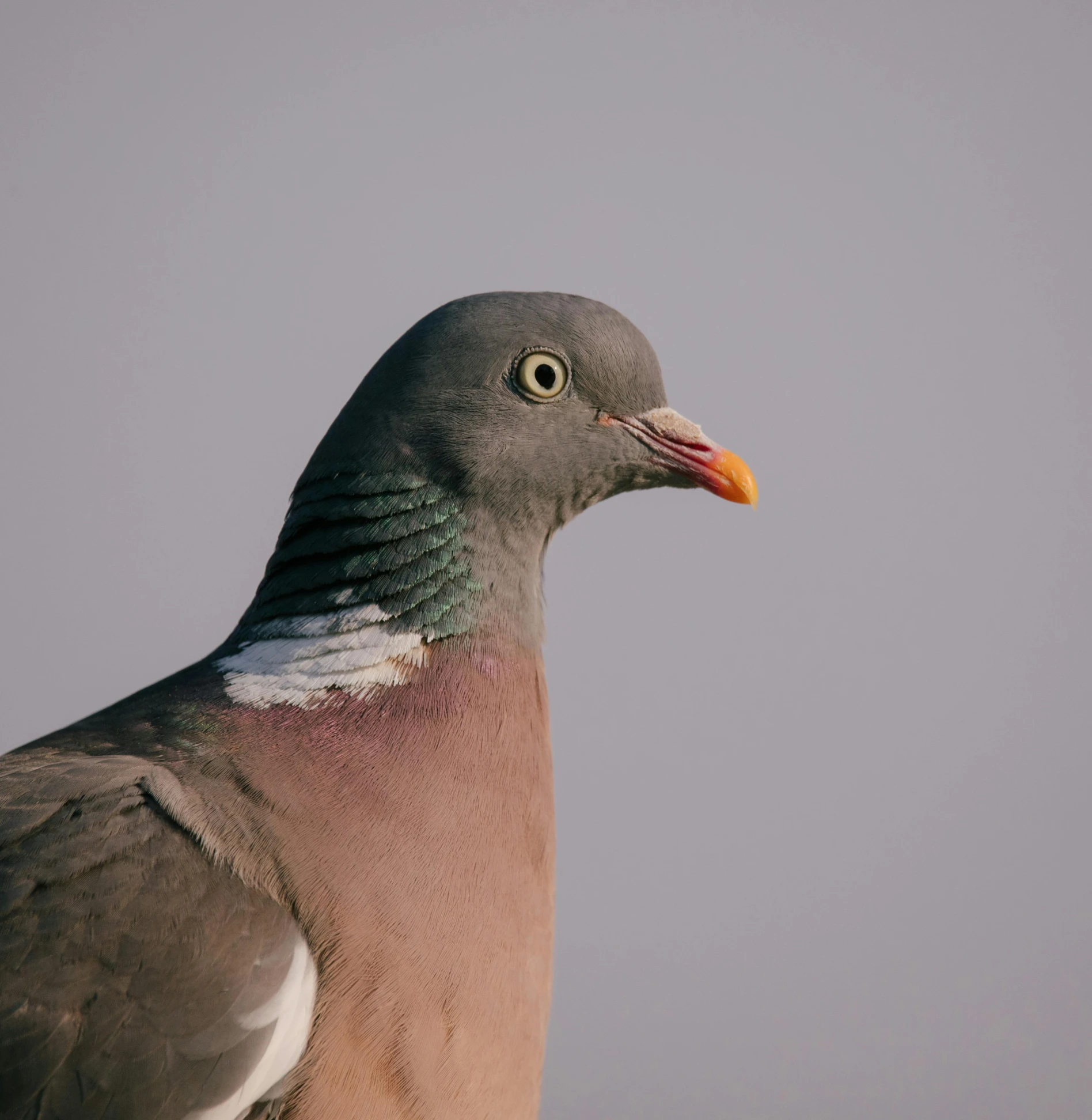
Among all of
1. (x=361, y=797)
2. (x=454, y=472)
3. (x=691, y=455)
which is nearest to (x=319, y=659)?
(x=361, y=797)

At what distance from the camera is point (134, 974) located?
237cm

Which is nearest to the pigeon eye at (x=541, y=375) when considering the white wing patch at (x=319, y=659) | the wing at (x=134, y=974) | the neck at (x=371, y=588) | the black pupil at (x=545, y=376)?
the black pupil at (x=545, y=376)

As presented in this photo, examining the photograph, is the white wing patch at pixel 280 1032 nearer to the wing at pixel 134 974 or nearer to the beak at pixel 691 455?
the wing at pixel 134 974

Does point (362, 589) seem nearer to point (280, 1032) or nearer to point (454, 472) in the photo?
point (454, 472)

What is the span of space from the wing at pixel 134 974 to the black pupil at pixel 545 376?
127 centimetres

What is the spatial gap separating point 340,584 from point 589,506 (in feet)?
2.21

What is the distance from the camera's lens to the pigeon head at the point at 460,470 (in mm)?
2955

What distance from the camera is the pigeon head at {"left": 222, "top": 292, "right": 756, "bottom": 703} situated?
2955 millimetres

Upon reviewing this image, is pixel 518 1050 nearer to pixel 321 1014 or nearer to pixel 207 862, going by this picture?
pixel 321 1014

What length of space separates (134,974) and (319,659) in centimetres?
74

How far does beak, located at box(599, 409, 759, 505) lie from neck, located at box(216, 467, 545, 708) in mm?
416

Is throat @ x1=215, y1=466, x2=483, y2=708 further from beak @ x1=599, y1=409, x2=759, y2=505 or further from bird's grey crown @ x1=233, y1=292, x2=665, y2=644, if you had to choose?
beak @ x1=599, y1=409, x2=759, y2=505

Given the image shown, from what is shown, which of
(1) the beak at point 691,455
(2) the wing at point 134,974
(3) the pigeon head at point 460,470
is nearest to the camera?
(2) the wing at point 134,974

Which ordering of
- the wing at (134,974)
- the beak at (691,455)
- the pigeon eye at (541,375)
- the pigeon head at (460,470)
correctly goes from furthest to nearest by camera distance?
1. the beak at (691,455)
2. the pigeon eye at (541,375)
3. the pigeon head at (460,470)
4. the wing at (134,974)
